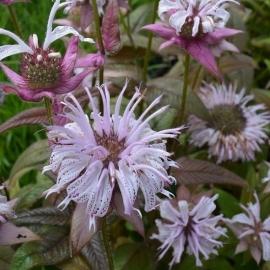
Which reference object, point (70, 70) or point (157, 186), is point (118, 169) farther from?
point (70, 70)

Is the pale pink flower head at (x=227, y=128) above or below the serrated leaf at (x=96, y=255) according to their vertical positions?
below

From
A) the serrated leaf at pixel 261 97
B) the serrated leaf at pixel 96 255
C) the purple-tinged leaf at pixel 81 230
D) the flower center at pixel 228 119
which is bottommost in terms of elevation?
the serrated leaf at pixel 261 97

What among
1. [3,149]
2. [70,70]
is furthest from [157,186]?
[3,149]

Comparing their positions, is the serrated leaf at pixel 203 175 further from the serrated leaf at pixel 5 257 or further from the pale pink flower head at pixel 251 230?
the serrated leaf at pixel 5 257

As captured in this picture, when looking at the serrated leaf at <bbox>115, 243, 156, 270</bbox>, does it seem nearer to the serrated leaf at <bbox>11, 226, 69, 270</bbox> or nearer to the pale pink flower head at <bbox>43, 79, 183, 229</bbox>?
the serrated leaf at <bbox>11, 226, 69, 270</bbox>

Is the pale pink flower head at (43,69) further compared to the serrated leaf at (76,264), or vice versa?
the serrated leaf at (76,264)

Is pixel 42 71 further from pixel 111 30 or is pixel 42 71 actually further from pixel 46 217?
pixel 46 217

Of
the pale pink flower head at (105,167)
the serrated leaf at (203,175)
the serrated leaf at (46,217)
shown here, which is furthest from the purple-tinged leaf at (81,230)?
the serrated leaf at (203,175)

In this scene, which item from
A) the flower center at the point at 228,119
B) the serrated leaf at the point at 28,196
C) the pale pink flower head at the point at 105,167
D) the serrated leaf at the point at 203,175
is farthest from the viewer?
the flower center at the point at 228,119
